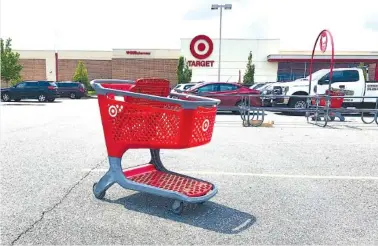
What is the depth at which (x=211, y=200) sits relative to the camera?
371cm

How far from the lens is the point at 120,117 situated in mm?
3369

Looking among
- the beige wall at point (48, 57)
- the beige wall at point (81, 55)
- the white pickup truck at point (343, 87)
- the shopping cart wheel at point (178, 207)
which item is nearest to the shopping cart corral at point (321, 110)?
the white pickup truck at point (343, 87)

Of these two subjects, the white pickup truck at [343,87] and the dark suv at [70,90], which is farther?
the dark suv at [70,90]

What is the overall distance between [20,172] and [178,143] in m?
2.84

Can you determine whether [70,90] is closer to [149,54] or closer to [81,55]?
[149,54]

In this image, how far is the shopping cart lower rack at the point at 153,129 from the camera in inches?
125

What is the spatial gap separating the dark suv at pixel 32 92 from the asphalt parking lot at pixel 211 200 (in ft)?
57.3

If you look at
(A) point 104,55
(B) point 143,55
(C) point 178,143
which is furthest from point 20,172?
(A) point 104,55

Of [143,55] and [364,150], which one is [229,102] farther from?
[143,55]

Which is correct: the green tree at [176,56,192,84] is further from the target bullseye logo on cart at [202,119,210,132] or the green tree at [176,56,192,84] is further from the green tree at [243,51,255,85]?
the target bullseye logo on cart at [202,119,210,132]

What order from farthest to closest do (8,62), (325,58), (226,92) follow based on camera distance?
(325,58)
(8,62)
(226,92)

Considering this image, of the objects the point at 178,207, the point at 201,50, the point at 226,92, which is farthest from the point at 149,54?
the point at 178,207

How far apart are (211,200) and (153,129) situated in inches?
45.4

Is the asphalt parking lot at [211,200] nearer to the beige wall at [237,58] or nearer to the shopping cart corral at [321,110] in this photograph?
the shopping cart corral at [321,110]
